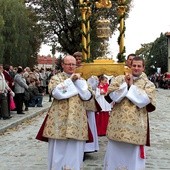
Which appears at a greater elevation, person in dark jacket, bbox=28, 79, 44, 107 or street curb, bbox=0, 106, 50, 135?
person in dark jacket, bbox=28, 79, 44, 107

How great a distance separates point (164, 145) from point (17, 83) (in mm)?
7226

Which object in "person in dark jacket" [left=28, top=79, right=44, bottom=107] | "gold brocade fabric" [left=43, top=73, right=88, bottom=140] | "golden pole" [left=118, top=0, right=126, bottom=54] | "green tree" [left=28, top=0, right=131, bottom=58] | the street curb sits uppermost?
"green tree" [left=28, top=0, right=131, bottom=58]

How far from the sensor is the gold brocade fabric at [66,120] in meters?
6.05

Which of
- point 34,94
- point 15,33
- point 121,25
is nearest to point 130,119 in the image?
point 121,25

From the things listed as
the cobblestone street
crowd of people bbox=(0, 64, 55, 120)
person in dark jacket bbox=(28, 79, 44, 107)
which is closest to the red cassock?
the cobblestone street

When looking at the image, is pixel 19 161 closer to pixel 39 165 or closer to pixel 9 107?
pixel 39 165

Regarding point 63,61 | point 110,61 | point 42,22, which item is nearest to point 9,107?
point 110,61

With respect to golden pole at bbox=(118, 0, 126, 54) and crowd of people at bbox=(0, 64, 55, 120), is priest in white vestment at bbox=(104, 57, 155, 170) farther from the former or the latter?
crowd of people at bbox=(0, 64, 55, 120)

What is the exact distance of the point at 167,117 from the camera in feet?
54.7

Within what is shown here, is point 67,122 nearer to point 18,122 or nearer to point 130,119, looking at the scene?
point 130,119

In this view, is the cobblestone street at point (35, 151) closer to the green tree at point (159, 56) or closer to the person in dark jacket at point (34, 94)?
the person in dark jacket at point (34, 94)

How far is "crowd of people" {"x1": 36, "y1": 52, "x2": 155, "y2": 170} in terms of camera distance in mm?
5969

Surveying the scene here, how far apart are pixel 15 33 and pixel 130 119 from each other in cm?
2914

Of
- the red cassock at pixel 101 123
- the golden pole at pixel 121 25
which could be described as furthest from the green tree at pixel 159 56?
the golden pole at pixel 121 25
